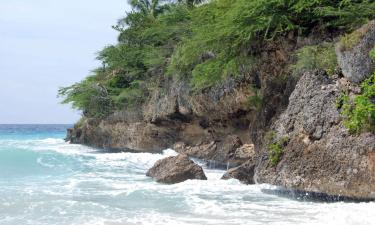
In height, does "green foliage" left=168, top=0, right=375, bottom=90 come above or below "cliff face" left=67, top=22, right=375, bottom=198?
above

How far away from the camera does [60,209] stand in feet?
26.6

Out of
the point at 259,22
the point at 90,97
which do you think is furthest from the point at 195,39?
the point at 90,97

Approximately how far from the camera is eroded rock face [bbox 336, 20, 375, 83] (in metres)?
8.83

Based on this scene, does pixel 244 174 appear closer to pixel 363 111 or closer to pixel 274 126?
pixel 274 126

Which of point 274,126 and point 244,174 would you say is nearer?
point 274,126

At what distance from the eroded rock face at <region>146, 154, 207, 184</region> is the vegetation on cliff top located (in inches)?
115

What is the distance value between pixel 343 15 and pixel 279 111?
9.85ft

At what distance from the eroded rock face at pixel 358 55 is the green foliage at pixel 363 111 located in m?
0.26

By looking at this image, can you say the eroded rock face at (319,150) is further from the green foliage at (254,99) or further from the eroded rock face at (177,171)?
the green foliage at (254,99)

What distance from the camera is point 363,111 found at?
8375mm

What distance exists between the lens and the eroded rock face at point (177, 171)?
38.3ft

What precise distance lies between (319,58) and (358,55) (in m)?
1.30

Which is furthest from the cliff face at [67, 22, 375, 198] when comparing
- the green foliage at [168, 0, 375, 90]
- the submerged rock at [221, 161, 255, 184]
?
the green foliage at [168, 0, 375, 90]

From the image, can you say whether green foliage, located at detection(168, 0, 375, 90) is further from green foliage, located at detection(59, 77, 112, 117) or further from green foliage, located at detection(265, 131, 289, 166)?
green foliage, located at detection(59, 77, 112, 117)
